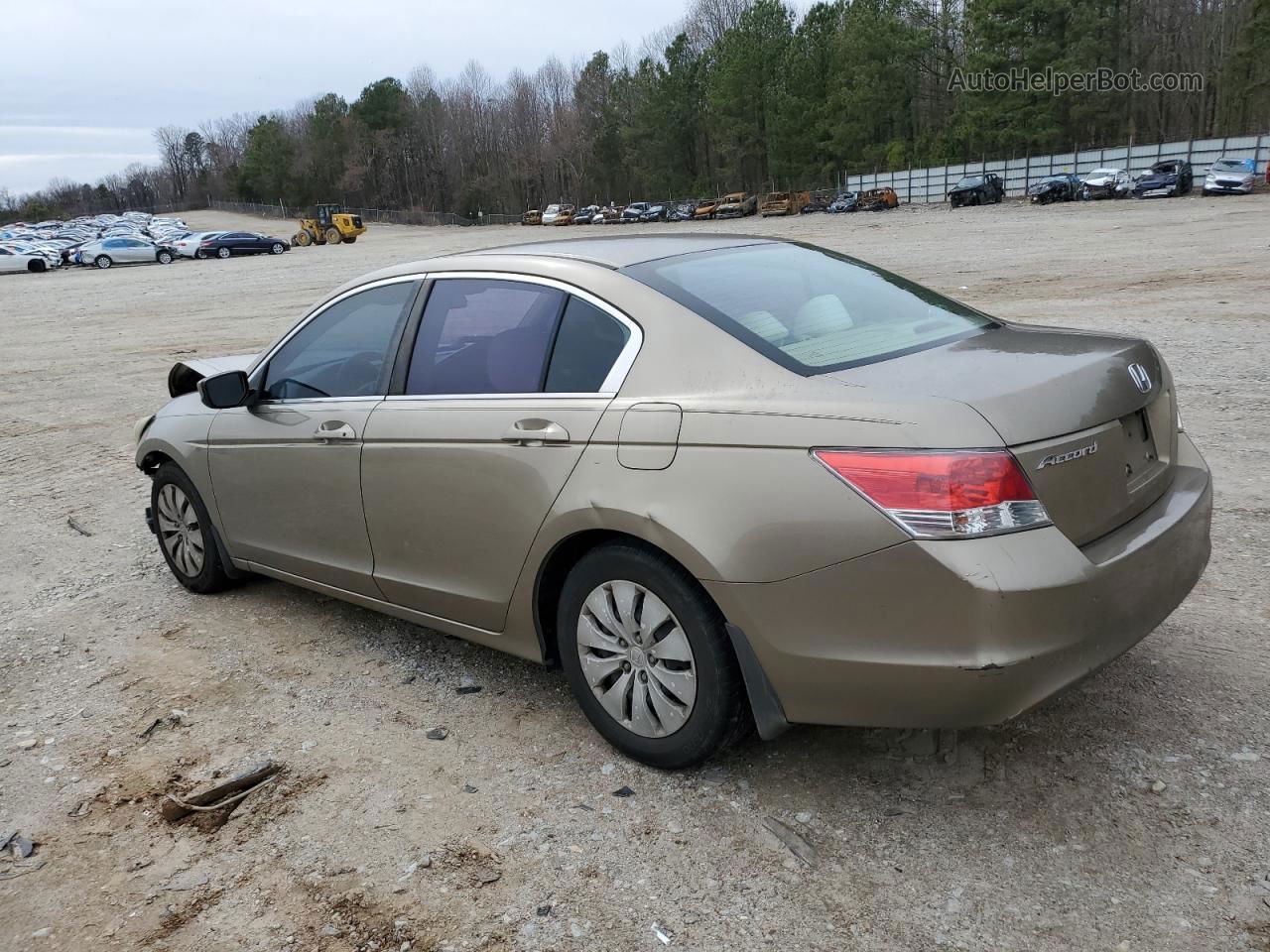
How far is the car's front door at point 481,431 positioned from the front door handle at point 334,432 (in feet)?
0.38

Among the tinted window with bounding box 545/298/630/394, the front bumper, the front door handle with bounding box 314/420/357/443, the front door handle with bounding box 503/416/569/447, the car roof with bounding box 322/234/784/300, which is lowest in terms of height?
the front bumper

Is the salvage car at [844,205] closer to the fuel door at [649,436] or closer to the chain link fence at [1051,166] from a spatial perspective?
the chain link fence at [1051,166]

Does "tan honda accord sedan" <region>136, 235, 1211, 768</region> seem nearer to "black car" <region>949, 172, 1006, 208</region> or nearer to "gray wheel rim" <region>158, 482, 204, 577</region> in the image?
"gray wheel rim" <region>158, 482, 204, 577</region>

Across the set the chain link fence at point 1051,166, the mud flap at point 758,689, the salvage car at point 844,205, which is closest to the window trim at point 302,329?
the mud flap at point 758,689

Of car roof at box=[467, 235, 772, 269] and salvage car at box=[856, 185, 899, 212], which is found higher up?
car roof at box=[467, 235, 772, 269]

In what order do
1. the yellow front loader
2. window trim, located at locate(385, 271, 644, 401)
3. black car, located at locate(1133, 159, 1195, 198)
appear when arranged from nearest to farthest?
1. window trim, located at locate(385, 271, 644, 401)
2. black car, located at locate(1133, 159, 1195, 198)
3. the yellow front loader

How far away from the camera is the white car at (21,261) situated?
50875 millimetres

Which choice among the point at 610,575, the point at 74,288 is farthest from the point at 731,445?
the point at 74,288


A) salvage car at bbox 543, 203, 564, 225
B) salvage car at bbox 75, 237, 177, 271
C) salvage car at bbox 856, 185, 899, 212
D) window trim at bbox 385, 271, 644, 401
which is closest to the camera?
window trim at bbox 385, 271, 644, 401

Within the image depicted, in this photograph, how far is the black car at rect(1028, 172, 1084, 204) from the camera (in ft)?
159

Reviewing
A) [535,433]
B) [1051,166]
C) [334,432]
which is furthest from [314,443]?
[1051,166]

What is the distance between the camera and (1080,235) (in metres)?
28.1

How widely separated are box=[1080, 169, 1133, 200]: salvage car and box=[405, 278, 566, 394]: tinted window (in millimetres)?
48578

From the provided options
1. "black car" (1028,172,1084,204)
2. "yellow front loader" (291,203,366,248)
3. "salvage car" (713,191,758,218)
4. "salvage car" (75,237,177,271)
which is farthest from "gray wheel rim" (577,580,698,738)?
"salvage car" (713,191,758,218)
